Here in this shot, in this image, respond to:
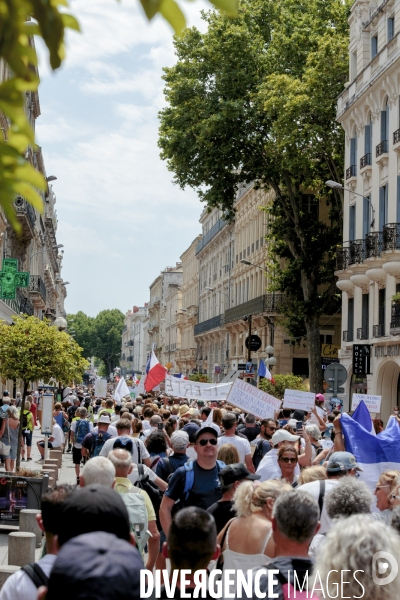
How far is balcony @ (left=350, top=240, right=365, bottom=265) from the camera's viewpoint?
3447cm

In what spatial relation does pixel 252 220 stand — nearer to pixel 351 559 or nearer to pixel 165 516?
pixel 165 516

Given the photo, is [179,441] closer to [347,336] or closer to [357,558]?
[357,558]

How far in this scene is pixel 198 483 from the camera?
318 inches

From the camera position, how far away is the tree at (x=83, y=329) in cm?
18488

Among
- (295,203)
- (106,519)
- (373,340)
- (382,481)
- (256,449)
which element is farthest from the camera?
(295,203)

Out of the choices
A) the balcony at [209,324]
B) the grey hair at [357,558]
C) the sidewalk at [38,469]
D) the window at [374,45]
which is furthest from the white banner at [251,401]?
the balcony at [209,324]

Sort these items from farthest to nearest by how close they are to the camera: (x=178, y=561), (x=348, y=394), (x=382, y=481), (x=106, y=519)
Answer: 1. (x=348, y=394)
2. (x=382, y=481)
3. (x=178, y=561)
4. (x=106, y=519)

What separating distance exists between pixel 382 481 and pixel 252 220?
5555 centimetres

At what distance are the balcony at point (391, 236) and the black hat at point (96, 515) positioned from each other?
91.5 ft

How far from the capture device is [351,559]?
12.1 ft

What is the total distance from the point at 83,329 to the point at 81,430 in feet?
541

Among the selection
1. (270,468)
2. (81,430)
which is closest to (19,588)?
(270,468)

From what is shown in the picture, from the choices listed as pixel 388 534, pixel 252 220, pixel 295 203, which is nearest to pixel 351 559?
pixel 388 534

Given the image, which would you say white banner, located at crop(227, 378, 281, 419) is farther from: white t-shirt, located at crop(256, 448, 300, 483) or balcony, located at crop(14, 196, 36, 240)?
balcony, located at crop(14, 196, 36, 240)
